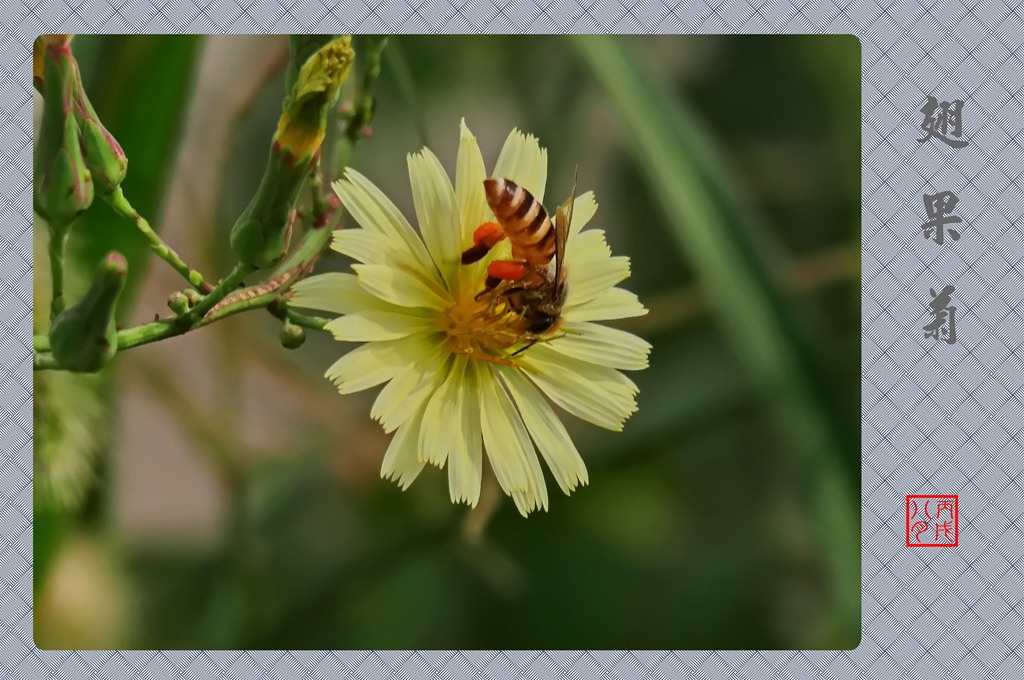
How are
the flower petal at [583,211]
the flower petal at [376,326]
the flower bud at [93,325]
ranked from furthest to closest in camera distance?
the flower petal at [583,211], the flower petal at [376,326], the flower bud at [93,325]

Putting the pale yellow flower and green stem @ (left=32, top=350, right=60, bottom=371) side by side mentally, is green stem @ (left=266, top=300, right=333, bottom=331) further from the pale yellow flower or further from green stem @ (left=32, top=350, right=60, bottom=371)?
green stem @ (left=32, top=350, right=60, bottom=371)

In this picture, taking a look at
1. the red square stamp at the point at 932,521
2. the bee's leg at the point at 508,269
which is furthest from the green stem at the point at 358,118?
the red square stamp at the point at 932,521

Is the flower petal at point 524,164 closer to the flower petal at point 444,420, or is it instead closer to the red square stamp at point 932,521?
the flower petal at point 444,420

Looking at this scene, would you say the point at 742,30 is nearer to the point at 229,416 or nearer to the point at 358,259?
the point at 358,259

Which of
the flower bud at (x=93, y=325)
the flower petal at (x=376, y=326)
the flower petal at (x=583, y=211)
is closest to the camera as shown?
the flower bud at (x=93, y=325)

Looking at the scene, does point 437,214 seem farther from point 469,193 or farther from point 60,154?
point 60,154

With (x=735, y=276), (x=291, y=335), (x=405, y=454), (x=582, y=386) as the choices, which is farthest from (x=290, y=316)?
(x=735, y=276)

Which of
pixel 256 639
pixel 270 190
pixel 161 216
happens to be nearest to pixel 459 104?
pixel 161 216
